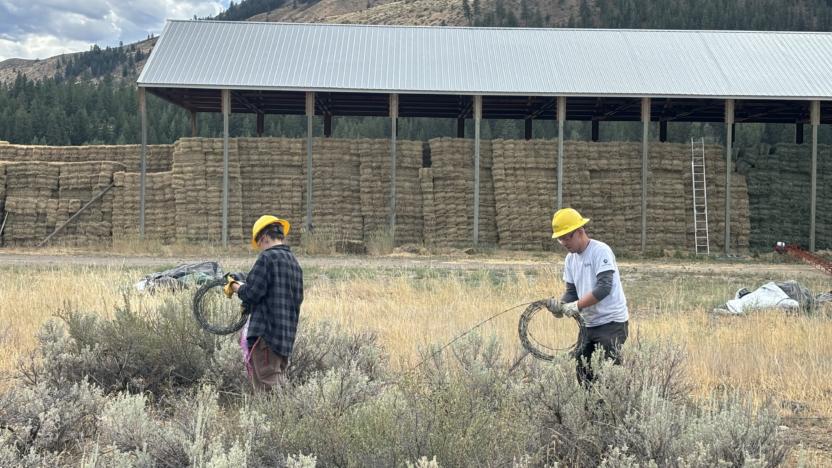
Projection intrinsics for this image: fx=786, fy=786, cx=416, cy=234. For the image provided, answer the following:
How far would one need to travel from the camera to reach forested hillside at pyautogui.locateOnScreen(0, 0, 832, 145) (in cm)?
6869

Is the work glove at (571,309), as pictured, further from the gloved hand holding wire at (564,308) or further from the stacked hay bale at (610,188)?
the stacked hay bale at (610,188)

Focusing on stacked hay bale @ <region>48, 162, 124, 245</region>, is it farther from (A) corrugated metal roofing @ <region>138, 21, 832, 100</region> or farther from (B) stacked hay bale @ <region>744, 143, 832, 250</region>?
(B) stacked hay bale @ <region>744, 143, 832, 250</region>

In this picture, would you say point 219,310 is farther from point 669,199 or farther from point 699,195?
point 699,195

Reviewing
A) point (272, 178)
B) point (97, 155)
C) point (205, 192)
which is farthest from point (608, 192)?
point (97, 155)

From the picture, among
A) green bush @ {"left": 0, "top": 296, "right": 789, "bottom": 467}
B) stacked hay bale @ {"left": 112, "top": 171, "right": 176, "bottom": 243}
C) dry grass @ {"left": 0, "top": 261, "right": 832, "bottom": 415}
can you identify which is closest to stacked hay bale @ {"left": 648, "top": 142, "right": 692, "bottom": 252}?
dry grass @ {"left": 0, "top": 261, "right": 832, "bottom": 415}

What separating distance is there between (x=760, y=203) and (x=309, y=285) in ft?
53.0

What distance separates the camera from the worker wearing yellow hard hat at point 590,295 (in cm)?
647

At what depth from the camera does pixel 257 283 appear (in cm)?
633

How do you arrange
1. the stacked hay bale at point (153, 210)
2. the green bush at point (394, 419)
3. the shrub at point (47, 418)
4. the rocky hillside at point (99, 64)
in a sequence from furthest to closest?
1. the rocky hillside at point (99, 64)
2. the stacked hay bale at point (153, 210)
3. the shrub at point (47, 418)
4. the green bush at point (394, 419)

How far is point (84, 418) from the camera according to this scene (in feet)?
19.5

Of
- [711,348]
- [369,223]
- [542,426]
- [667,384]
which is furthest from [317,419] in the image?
[369,223]

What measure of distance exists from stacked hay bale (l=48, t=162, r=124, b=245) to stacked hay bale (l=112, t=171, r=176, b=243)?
0.73 metres

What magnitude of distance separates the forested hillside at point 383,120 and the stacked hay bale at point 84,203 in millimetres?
25610

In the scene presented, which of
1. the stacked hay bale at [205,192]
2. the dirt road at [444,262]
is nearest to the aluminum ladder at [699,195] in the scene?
the dirt road at [444,262]
